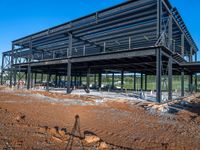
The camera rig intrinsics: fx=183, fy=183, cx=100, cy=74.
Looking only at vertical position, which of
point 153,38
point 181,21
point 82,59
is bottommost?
point 82,59

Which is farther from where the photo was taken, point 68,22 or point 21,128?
point 68,22

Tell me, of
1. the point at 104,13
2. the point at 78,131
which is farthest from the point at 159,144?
the point at 104,13

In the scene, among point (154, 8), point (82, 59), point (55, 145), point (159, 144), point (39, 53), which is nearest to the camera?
point (55, 145)

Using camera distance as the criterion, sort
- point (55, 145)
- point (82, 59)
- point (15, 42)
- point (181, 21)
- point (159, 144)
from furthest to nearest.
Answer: point (15, 42) < point (82, 59) < point (181, 21) < point (159, 144) < point (55, 145)

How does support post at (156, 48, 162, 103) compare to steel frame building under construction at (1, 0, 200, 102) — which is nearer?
support post at (156, 48, 162, 103)

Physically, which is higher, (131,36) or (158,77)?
(131,36)

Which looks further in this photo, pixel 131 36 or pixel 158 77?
pixel 131 36

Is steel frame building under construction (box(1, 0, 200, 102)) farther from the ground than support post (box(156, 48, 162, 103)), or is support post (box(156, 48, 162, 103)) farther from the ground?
steel frame building under construction (box(1, 0, 200, 102))

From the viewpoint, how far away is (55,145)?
182 inches

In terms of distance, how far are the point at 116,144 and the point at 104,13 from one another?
45.3 feet

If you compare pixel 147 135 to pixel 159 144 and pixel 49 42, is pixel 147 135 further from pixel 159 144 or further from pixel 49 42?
pixel 49 42

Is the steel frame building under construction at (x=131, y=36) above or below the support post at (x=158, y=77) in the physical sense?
above

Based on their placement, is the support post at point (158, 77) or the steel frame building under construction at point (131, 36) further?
the steel frame building under construction at point (131, 36)

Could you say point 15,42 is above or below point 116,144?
above
